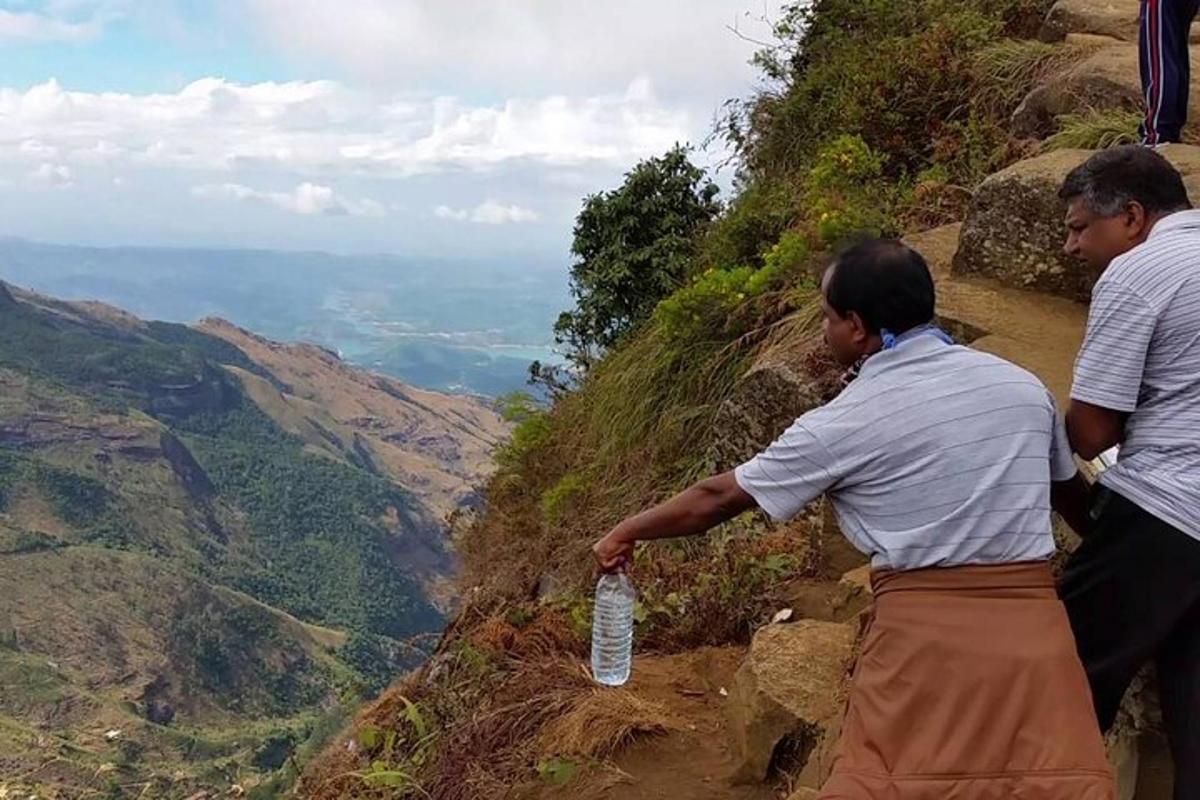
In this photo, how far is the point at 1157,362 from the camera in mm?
2115

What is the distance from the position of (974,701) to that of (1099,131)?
497cm

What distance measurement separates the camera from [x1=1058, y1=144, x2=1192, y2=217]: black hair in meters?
2.24

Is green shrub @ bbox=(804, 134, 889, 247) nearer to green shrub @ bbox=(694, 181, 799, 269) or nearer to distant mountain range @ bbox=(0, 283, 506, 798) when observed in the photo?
green shrub @ bbox=(694, 181, 799, 269)

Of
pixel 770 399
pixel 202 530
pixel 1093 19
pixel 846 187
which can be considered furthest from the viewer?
pixel 202 530

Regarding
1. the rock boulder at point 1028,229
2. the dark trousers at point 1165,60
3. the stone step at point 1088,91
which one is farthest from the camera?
the stone step at point 1088,91

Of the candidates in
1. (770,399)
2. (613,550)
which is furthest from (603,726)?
(770,399)

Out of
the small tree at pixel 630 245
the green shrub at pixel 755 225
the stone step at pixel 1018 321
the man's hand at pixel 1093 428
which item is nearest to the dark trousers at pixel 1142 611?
the man's hand at pixel 1093 428

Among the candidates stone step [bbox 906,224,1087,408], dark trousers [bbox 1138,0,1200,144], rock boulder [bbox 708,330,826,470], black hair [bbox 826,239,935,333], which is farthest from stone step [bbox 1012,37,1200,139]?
black hair [bbox 826,239,935,333]

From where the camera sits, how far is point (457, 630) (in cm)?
527

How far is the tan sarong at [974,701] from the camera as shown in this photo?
1.87 meters

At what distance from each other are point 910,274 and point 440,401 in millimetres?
158843

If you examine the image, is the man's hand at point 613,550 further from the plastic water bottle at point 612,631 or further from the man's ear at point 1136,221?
the man's ear at point 1136,221

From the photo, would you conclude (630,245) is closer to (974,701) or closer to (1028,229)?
(1028,229)

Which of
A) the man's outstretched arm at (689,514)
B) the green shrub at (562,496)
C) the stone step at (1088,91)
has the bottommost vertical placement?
the green shrub at (562,496)
